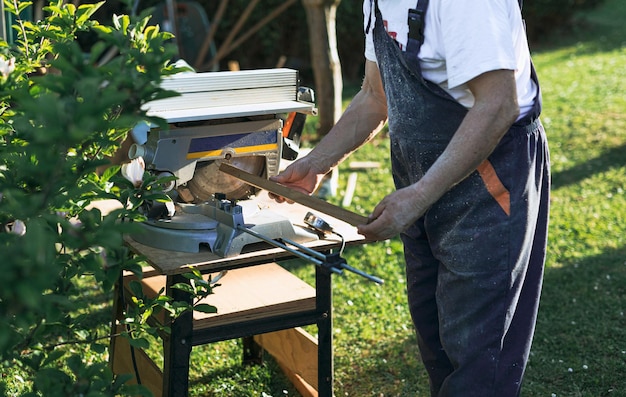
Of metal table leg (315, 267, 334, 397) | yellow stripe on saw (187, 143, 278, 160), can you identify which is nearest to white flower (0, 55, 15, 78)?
yellow stripe on saw (187, 143, 278, 160)

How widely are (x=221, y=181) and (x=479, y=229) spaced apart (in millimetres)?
908

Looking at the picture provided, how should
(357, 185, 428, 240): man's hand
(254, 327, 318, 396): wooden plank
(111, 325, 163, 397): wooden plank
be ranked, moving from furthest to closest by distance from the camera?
(254, 327, 318, 396): wooden plank → (111, 325, 163, 397): wooden plank → (357, 185, 428, 240): man's hand

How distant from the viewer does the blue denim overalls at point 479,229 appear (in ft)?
7.66

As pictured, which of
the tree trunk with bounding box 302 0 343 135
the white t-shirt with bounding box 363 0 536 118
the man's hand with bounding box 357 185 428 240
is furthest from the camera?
the tree trunk with bounding box 302 0 343 135

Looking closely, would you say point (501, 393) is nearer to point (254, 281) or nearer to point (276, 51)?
point (254, 281)

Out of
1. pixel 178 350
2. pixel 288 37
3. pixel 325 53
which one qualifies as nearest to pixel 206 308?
pixel 178 350

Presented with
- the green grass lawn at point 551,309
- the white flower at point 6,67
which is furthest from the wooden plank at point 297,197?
the green grass lawn at point 551,309

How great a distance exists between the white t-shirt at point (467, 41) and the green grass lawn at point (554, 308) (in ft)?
5.97

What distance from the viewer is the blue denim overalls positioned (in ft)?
7.66

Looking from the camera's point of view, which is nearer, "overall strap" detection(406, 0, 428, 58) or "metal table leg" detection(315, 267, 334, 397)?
"overall strap" detection(406, 0, 428, 58)

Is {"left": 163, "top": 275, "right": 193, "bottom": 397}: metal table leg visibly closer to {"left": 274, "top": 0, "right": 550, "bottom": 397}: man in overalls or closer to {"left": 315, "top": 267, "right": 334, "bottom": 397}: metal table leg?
{"left": 315, "top": 267, "right": 334, "bottom": 397}: metal table leg

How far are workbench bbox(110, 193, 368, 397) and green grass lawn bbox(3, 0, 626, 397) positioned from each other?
0.58m

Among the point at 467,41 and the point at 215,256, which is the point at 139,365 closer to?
the point at 215,256

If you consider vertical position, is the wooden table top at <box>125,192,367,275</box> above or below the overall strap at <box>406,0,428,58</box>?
below
